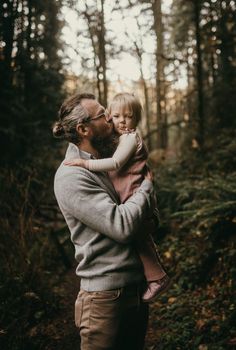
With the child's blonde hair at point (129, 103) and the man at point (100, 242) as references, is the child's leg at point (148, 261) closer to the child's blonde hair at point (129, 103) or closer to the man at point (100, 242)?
the man at point (100, 242)

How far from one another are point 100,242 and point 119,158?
576 mm

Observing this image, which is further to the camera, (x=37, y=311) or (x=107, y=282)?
(x=37, y=311)

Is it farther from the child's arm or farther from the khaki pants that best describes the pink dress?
the khaki pants

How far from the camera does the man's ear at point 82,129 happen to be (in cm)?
231

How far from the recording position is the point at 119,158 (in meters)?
2.37

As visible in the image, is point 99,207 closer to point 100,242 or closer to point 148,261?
point 100,242

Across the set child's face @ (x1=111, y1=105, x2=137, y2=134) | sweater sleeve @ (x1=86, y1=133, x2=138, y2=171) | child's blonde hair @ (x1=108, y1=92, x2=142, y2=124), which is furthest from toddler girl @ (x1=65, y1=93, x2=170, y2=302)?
child's blonde hair @ (x1=108, y1=92, x2=142, y2=124)

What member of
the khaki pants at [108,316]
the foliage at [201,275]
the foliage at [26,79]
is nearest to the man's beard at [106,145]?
the khaki pants at [108,316]

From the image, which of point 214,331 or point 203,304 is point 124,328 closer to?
point 214,331

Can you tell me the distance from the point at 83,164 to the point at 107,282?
74 cm

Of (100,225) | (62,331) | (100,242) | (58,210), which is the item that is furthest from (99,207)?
(58,210)

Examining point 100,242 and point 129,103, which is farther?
point 129,103

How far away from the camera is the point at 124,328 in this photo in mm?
2256

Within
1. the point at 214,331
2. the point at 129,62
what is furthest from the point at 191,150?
the point at 214,331
